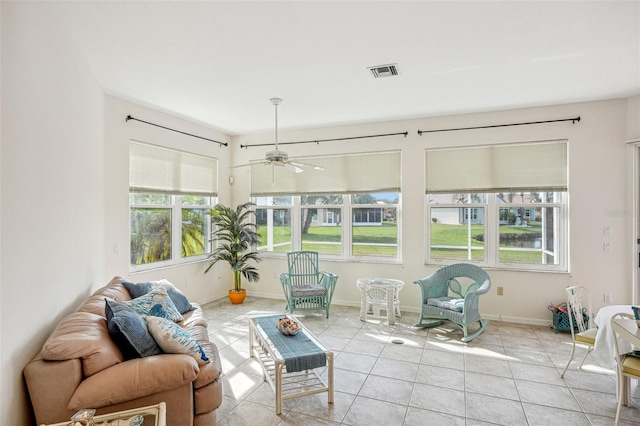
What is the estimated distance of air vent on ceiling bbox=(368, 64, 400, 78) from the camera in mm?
3189

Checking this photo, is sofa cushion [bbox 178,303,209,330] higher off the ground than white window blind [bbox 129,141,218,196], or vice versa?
white window blind [bbox 129,141,218,196]

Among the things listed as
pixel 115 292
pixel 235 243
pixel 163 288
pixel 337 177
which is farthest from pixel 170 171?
pixel 337 177

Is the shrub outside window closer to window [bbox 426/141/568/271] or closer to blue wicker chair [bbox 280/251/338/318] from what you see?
blue wicker chair [bbox 280/251/338/318]

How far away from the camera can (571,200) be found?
4340 millimetres

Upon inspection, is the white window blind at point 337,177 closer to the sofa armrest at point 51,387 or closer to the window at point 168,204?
the window at point 168,204

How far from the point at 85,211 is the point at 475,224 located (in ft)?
15.4

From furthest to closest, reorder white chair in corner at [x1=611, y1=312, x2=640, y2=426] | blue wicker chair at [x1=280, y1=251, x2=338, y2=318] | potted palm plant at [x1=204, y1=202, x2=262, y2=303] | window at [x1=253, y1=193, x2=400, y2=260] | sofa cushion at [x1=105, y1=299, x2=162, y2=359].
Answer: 1. potted palm plant at [x1=204, y1=202, x2=262, y2=303]
2. window at [x1=253, y1=193, x2=400, y2=260]
3. blue wicker chair at [x1=280, y1=251, x2=338, y2=318]
4. white chair in corner at [x1=611, y1=312, x2=640, y2=426]
5. sofa cushion at [x1=105, y1=299, x2=162, y2=359]

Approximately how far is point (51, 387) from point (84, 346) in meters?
0.23


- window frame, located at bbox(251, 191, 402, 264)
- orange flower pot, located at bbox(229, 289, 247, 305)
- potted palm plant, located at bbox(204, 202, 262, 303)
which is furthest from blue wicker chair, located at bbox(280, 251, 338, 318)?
orange flower pot, located at bbox(229, 289, 247, 305)

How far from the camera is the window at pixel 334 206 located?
5293 mm

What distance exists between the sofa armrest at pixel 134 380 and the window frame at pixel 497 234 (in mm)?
3837

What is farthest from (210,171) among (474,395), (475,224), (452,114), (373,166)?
(474,395)

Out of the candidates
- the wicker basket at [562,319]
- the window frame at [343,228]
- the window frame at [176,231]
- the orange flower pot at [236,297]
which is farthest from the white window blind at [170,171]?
the wicker basket at [562,319]

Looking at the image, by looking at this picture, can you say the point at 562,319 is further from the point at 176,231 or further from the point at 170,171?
the point at 170,171
